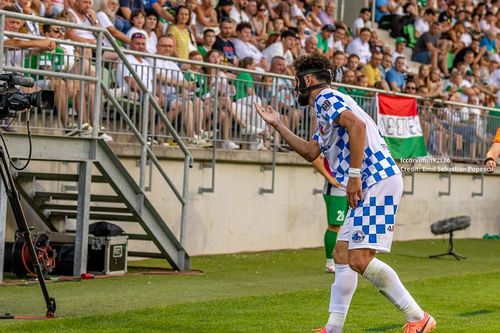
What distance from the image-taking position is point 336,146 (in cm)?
942

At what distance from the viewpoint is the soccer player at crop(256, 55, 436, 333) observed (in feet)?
30.0

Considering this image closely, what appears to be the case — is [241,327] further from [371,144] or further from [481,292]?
[481,292]

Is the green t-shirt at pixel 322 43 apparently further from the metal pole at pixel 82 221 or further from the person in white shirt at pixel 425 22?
the metal pole at pixel 82 221

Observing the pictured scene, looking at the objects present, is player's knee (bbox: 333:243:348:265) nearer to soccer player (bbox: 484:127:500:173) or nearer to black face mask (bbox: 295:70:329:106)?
black face mask (bbox: 295:70:329:106)

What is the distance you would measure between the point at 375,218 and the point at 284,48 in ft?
42.5

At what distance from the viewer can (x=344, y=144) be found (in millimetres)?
9375

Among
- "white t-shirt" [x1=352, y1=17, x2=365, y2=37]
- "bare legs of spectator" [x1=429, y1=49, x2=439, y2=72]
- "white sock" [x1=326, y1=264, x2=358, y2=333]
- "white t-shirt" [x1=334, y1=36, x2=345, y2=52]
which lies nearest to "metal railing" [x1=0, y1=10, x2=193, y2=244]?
"white sock" [x1=326, y1=264, x2=358, y2=333]

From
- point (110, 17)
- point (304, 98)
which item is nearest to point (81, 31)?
point (110, 17)

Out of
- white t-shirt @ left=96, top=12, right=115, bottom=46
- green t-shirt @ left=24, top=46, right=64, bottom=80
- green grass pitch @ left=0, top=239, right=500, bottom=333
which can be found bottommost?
green grass pitch @ left=0, top=239, right=500, bottom=333

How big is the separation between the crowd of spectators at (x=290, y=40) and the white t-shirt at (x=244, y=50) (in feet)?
0.06

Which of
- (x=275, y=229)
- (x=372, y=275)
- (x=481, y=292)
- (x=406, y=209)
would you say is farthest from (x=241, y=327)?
(x=406, y=209)

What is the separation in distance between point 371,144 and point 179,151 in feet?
28.1

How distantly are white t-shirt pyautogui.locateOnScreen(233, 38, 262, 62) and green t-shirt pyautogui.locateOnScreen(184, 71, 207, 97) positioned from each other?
10.4 ft

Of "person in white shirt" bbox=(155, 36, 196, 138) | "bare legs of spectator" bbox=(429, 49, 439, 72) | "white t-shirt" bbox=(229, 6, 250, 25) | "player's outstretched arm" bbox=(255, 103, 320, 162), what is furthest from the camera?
"bare legs of spectator" bbox=(429, 49, 439, 72)
